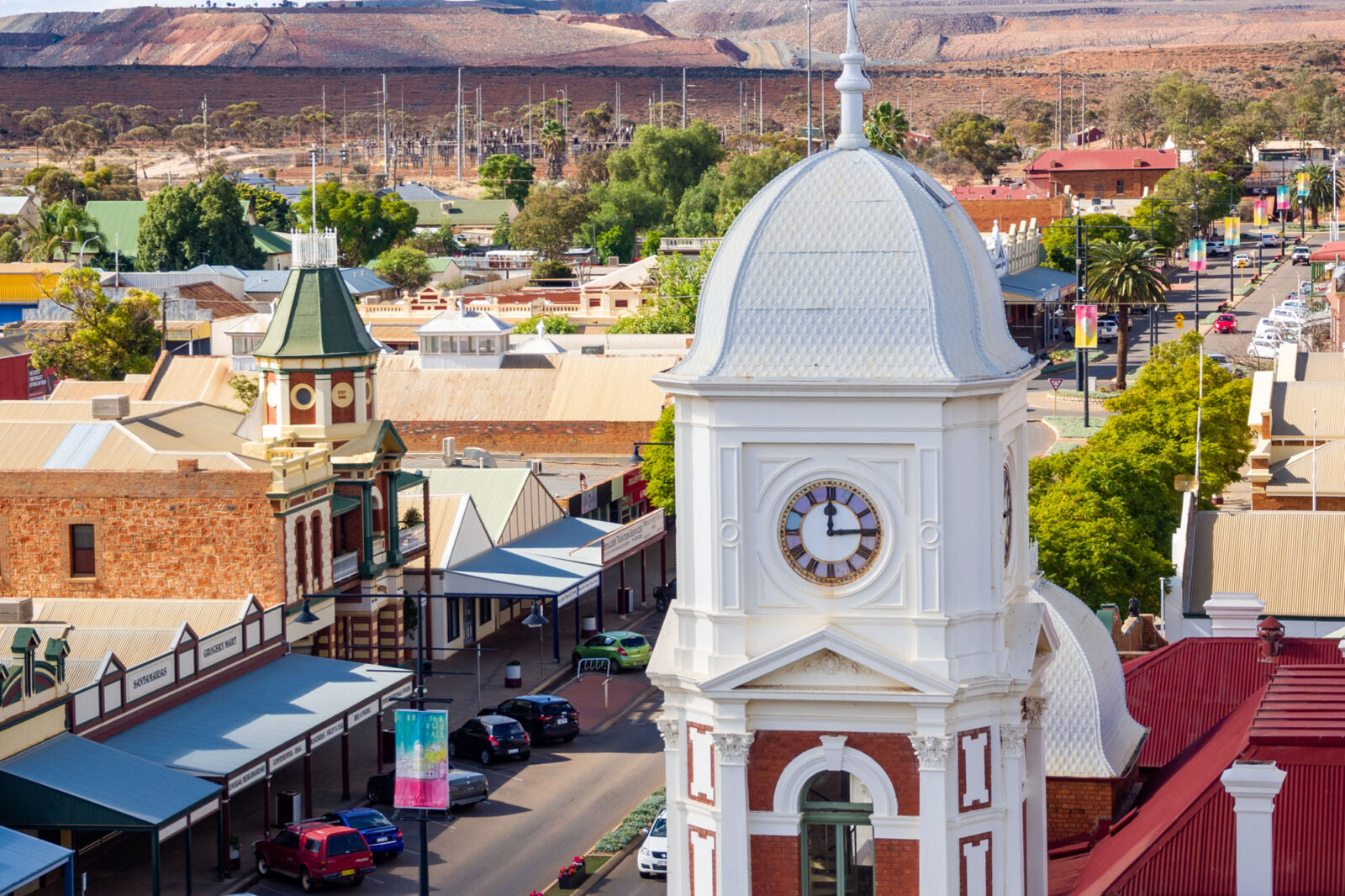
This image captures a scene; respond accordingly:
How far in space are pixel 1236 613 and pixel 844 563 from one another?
45.9 ft

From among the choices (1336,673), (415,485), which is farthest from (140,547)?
(1336,673)

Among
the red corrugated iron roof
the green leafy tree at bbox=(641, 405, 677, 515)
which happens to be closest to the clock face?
the red corrugated iron roof

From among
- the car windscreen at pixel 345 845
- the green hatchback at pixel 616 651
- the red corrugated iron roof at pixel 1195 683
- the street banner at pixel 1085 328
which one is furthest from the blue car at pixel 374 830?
the street banner at pixel 1085 328

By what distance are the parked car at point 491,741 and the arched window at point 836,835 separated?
3521 cm

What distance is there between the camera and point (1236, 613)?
109ft

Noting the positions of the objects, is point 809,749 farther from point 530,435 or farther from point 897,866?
point 530,435

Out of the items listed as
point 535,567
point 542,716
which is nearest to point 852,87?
point 542,716

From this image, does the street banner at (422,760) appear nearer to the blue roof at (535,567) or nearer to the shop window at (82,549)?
the shop window at (82,549)

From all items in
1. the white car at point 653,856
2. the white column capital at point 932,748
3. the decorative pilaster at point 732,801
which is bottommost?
the white car at point 653,856

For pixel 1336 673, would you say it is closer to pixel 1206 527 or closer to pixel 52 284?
pixel 1206 527

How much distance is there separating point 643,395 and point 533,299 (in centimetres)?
4453

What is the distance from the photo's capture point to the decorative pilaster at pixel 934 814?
2097 cm

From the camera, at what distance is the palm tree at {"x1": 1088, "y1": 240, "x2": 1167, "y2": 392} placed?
4675 inches

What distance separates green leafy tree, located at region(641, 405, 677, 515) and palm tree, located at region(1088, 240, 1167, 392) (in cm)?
3747
